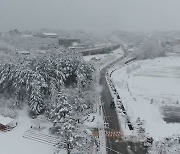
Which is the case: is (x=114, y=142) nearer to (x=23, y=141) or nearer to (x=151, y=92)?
(x=23, y=141)

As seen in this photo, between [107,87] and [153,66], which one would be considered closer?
[107,87]

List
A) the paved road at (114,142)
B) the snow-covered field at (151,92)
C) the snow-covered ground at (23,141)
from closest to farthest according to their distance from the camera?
1. the paved road at (114,142)
2. the snow-covered ground at (23,141)
3. the snow-covered field at (151,92)

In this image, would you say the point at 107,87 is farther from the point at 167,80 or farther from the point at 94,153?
the point at 94,153

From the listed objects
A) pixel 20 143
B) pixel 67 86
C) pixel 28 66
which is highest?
pixel 28 66

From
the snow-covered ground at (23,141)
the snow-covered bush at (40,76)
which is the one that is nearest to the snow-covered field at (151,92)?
the snow-covered bush at (40,76)

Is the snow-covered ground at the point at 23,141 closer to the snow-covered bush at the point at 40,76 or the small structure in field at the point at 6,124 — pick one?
the small structure in field at the point at 6,124

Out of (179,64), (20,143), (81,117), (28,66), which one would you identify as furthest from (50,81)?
(179,64)
